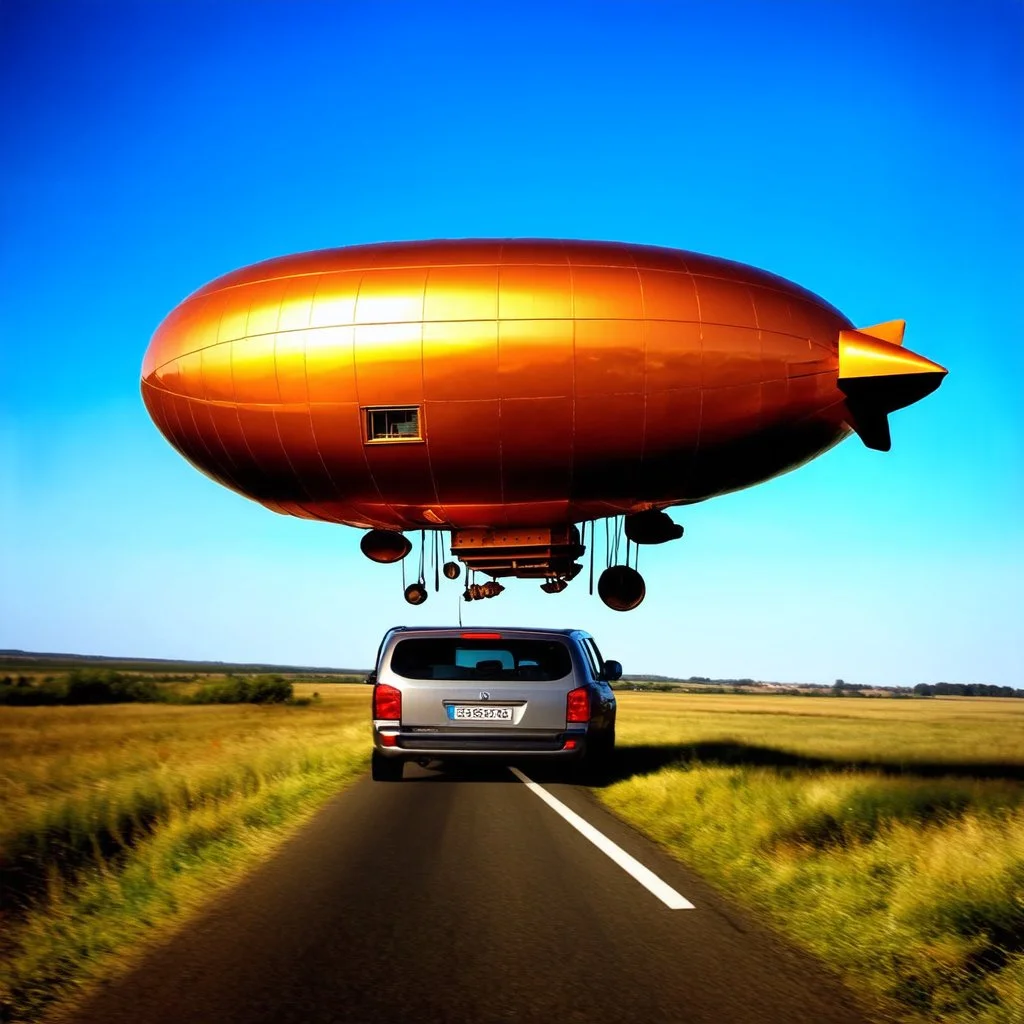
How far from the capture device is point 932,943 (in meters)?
5.33

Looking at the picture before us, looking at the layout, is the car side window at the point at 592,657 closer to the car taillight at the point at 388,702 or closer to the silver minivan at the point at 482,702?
the silver minivan at the point at 482,702

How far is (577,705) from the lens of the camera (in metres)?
11.8

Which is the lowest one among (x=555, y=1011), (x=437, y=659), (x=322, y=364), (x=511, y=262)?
(x=555, y=1011)

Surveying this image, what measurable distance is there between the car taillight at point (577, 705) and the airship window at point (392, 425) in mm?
3271

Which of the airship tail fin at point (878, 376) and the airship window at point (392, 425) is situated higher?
the airship tail fin at point (878, 376)

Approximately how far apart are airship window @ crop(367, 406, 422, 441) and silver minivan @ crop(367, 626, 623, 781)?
2.18 m

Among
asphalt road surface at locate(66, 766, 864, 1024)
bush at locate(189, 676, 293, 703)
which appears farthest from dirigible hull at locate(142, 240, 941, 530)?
bush at locate(189, 676, 293, 703)

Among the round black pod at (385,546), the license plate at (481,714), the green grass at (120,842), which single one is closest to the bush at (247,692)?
the green grass at (120,842)

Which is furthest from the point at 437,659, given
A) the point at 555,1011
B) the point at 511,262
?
the point at 555,1011

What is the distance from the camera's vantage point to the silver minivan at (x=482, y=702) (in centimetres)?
1169

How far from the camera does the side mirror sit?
14.2m

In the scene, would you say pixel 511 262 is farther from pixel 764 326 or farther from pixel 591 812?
pixel 591 812

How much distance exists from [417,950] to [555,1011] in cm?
113

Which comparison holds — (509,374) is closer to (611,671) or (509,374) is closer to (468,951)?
(611,671)
